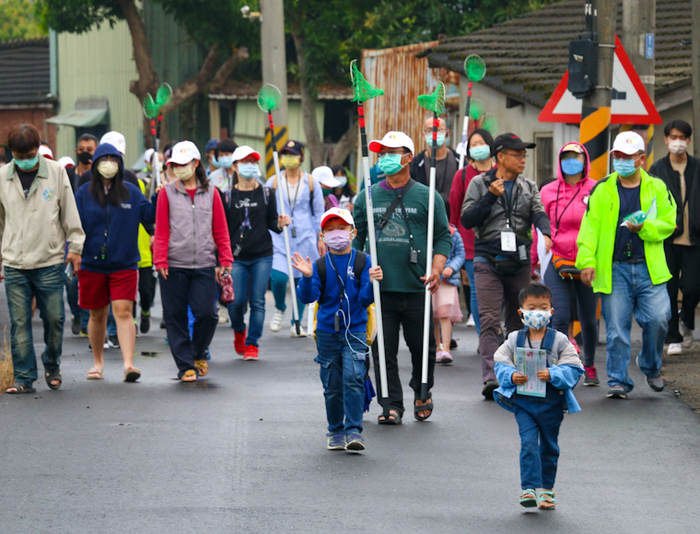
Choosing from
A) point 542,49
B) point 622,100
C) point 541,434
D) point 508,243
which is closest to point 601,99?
point 622,100

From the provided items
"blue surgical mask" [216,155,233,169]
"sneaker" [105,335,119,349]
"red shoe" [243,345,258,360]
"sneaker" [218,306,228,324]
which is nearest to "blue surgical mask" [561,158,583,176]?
"red shoe" [243,345,258,360]

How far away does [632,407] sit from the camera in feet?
28.6

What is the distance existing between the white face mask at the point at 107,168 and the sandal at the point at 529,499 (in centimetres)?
531

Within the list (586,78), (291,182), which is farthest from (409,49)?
(586,78)

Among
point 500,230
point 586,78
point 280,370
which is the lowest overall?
point 280,370

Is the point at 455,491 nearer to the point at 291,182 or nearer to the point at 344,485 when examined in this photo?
the point at 344,485

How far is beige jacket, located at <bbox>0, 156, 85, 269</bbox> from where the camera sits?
9259 mm

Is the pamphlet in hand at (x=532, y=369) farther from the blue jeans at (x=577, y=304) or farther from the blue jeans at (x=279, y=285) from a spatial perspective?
the blue jeans at (x=279, y=285)

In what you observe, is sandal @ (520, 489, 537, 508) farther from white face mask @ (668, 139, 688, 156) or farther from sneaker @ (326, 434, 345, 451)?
white face mask @ (668, 139, 688, 156)

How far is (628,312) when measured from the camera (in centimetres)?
905

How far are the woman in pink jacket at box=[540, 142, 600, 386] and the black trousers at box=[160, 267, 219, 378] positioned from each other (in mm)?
2886

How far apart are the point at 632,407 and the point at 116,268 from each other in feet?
14.4

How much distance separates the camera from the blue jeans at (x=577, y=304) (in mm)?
9426

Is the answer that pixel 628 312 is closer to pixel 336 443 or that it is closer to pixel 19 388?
pixel 336 443
